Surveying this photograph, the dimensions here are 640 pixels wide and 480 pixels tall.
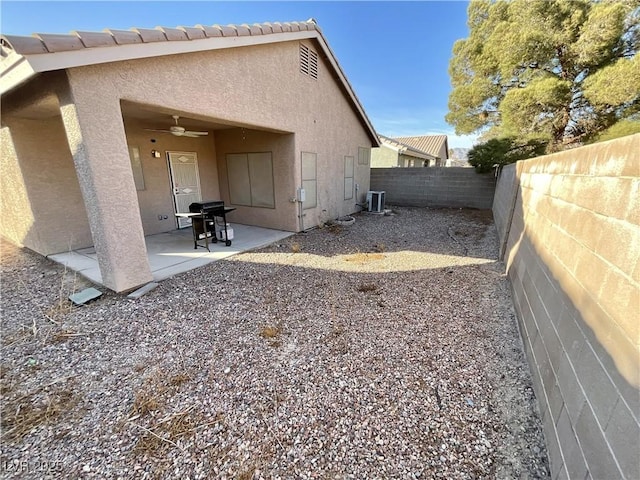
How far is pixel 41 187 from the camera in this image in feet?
16.3

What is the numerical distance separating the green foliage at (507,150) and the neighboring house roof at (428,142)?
1412cm

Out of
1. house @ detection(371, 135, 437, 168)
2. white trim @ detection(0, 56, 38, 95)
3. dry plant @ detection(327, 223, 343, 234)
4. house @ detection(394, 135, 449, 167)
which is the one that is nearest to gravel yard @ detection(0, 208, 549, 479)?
white trim @ detection(0, 56, 38, 95)

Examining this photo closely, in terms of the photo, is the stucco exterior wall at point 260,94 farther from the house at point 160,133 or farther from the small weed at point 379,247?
the small weed at point 379,247

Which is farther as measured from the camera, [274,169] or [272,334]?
[274,169]

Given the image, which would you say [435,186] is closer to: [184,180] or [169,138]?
[184,180]

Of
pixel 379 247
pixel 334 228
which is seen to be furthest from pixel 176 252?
pixel 379 247

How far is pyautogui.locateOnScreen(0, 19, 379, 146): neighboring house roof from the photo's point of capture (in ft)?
8.39

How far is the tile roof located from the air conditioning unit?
7.25m

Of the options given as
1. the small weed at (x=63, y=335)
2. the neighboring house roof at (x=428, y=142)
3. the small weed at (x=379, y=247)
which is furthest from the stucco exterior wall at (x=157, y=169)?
the neighboring house roof at (x=428, y=142)

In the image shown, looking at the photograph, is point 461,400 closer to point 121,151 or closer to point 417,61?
point 121,151

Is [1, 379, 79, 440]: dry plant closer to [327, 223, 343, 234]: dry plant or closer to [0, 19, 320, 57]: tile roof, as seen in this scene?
[0, 19, 320, 57]: tile roof

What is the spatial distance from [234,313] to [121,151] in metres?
2.61

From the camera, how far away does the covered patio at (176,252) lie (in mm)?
4656

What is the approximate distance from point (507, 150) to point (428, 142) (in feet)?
52.5
